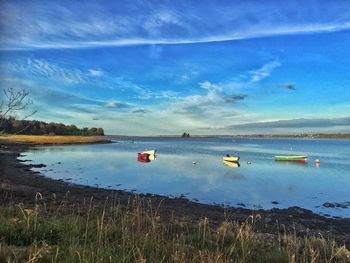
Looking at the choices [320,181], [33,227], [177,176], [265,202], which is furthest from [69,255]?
[320,181]

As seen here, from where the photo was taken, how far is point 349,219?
21.3 m

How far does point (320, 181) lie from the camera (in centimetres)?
4034

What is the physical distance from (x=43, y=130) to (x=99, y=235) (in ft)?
533

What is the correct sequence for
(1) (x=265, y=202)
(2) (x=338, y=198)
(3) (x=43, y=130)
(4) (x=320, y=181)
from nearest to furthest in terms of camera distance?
1. (1) (x=265, y=202)
2. (2) (x=338, y=198)
3. (4) (x=320, y=181)
4. (3) (x=43, y=130)

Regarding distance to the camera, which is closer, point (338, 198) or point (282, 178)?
point (338, 198)

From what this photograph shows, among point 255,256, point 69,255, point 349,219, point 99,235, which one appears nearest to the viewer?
point 69,255

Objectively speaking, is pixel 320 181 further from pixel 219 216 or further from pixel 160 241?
pixel 160 241

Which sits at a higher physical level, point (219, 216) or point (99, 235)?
point (99, 235)

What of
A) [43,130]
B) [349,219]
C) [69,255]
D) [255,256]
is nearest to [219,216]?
[349,219]

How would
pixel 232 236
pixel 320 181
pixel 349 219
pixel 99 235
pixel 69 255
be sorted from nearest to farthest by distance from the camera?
1. pixel 69 255
2. pixel 99 235
3. pixel 232 236
4. pixel 349 219
5. pixel 320 181

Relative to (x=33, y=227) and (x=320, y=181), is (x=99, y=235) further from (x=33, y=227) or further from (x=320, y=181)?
(x=320, y=181)

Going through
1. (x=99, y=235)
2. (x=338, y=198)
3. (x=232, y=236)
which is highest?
(x=99, y=235)

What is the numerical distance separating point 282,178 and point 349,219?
21067 millimetres

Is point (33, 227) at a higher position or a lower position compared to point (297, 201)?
higher
